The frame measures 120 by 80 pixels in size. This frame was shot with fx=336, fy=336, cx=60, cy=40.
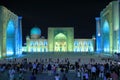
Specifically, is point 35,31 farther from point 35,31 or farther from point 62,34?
point 62,34

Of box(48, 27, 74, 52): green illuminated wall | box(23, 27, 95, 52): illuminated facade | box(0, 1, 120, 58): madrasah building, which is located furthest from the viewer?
box(23, 27, 95, 52): illuminated facade

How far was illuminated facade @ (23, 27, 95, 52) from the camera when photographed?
233ft

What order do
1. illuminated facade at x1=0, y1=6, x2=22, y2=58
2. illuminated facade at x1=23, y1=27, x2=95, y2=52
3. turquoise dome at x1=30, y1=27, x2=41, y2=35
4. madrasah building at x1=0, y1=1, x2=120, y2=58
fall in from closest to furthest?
madrasah building at x1=0, y1=1, x2=120, y2=58 → illuminated facade at x1=0, y1=6, x2=22, y2=58 → illuminated facade at x1=23, y1=27, x2=95, y2=52 → turquoise dome at x1=30, y1=27, x2=41, y2=35

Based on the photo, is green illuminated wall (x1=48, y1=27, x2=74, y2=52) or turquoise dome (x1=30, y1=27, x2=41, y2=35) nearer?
green illuminated wall (x1=48, y1=27, x2=74, y2=52)

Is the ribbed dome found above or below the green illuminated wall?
above

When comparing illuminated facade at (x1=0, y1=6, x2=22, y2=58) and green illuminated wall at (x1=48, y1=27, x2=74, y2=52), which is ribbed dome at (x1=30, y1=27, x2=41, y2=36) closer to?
green illuminated wall at (x1=48, y1=27, x2=74, y2=52)

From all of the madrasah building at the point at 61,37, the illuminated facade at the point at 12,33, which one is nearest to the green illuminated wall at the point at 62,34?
the madrasah building at the point at 61,37

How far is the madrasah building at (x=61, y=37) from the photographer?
4382 cm

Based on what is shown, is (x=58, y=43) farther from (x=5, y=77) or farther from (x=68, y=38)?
(x=5, y=77)

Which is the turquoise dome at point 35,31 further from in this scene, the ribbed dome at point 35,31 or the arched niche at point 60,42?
the arched niche at point 60,42

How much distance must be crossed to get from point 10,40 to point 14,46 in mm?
1173

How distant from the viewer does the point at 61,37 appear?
72.0m

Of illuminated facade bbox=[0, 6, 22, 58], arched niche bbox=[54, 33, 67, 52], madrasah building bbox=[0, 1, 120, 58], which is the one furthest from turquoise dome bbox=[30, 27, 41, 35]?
illuminated facade bbox=[0, 6, 22, 58]

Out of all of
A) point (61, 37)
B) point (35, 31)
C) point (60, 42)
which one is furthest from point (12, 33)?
point (35, 31)
